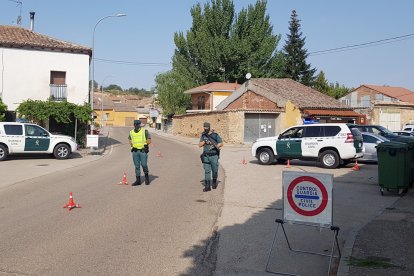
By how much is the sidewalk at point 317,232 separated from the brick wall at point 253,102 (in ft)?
84.7

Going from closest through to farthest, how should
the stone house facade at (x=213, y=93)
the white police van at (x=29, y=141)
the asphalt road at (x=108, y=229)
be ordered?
1. the asphalt road at (x=108, y=229)
2. the white police van at (x=29, y=141)
3. the stone house facade at (x=213, y=93)

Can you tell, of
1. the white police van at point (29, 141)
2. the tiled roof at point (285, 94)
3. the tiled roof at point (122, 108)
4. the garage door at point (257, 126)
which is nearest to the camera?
the white police van at point (29, 141)


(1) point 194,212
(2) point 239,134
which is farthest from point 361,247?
(2) point 239,134

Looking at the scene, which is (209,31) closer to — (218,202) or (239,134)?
(239,134)

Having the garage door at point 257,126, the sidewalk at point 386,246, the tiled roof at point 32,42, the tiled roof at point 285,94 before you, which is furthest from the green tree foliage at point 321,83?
the sidewalk at point 386,246

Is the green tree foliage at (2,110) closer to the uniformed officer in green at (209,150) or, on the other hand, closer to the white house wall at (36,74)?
the white house wall at (36,74)

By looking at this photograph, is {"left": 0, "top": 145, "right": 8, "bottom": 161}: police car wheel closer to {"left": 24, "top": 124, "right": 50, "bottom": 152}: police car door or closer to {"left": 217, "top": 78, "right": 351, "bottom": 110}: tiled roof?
{"left": 24, "top": 124, "right": 50, "bottom": 152}: police car door

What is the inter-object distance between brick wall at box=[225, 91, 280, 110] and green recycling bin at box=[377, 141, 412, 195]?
1090 inches

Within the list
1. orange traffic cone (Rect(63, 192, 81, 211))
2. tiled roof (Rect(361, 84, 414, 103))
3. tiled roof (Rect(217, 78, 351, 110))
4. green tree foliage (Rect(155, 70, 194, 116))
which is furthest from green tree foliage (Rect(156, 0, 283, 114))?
orange traffic cone (Rect(63, 192, 81, 211))

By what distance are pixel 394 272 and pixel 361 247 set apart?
115 cm

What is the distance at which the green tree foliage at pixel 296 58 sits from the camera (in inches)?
2365

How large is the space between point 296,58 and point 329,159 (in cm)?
4352

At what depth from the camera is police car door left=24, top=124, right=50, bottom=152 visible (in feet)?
70.4

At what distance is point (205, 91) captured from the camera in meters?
51.2
